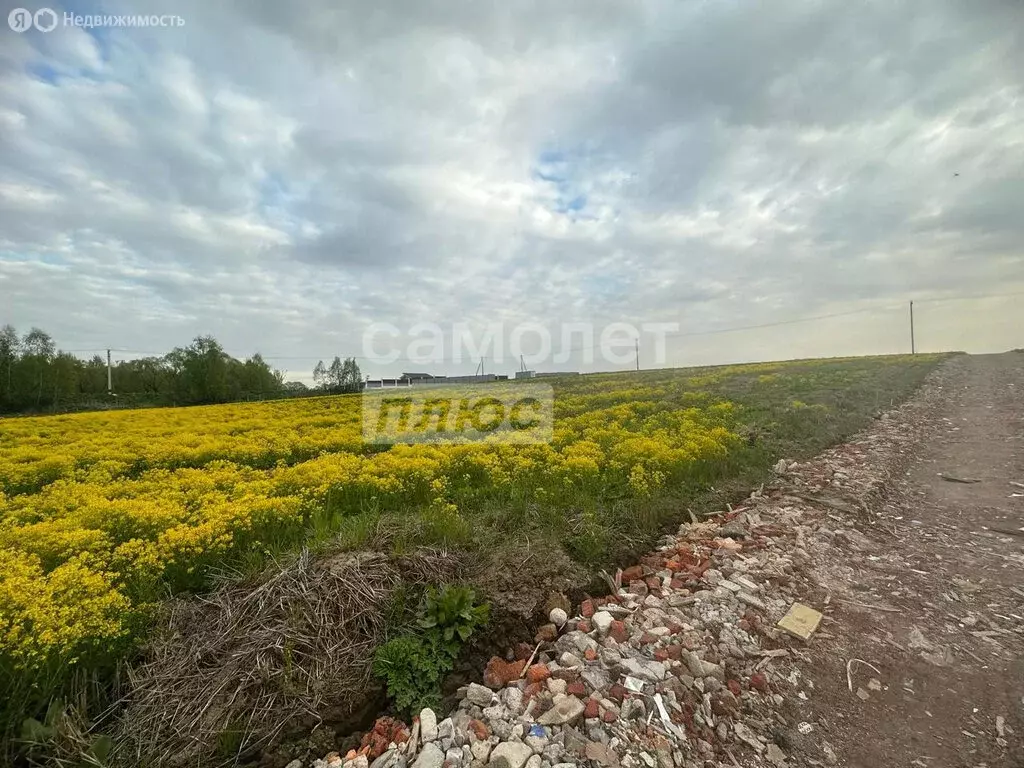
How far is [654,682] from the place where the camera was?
324 cm

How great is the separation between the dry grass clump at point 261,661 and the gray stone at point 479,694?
0.65 metres

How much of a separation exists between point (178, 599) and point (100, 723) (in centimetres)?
110

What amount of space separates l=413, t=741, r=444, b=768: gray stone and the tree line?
4030 centimetres

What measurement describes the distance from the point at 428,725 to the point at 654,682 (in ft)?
5.01

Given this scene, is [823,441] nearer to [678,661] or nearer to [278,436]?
[678,661]

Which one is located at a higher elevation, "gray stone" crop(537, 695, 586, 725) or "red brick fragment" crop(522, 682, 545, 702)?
"gray stone" crop(537, 695, 586, 725)

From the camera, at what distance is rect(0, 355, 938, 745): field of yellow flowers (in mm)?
3489

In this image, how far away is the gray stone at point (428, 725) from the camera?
9.41ft

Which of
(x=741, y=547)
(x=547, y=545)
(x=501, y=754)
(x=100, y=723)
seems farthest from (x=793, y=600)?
(x=100, y=723)

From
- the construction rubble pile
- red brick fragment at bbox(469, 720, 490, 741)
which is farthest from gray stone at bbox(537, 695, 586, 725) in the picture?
red brick fragment at bbox(469, 720, 490, 741)

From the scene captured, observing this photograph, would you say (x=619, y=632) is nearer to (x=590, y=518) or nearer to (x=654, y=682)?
(x=654, y=682)

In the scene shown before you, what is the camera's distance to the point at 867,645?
3.71m

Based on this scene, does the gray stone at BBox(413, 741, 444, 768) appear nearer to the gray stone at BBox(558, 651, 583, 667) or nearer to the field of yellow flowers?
the gray stone at BBox(558, 651, 583, 667)

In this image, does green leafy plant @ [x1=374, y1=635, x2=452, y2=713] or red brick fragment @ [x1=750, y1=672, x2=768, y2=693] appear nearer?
green leafy plant @ [x1=374, y1=635, x2=452, y2=713]
